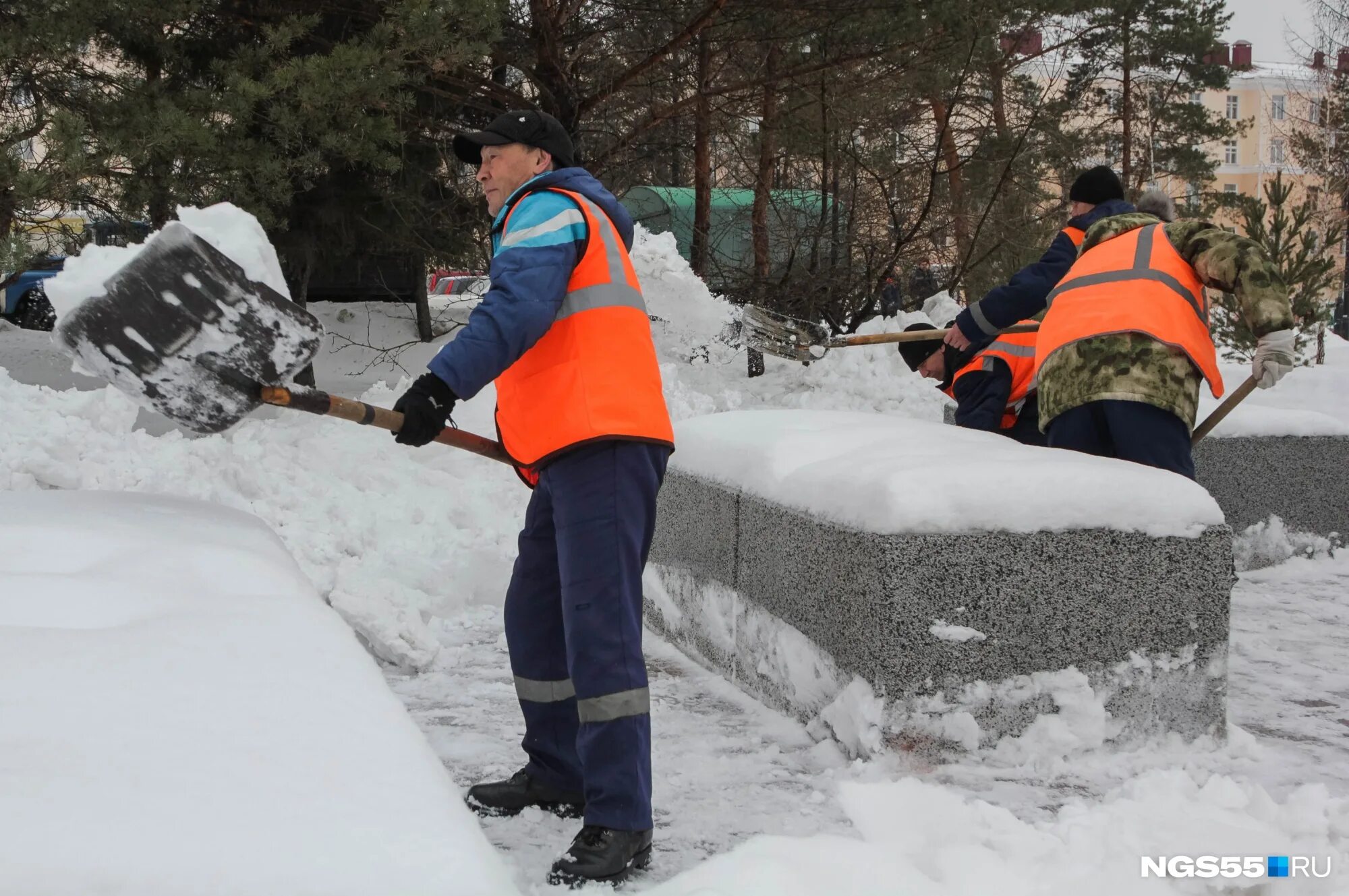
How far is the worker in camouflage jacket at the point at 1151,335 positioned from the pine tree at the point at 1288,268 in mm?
6760

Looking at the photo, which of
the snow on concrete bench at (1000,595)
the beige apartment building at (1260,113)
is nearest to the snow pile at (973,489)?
the snow on concrete bench at (1000,595)

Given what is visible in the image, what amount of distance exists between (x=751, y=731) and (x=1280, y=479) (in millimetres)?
3442

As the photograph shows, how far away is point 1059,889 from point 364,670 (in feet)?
4.91

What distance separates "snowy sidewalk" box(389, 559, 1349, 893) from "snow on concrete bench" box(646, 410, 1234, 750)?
11 centimetres

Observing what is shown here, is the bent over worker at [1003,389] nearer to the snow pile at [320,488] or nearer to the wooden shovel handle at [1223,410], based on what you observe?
the wooden shovel handle at [1223,410]

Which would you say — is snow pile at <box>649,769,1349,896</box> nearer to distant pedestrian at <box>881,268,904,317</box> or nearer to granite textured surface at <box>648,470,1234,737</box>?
granite textured surface at <box>648,470,1234,737</box>

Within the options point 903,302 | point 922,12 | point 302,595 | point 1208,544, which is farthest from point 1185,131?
point 302,595

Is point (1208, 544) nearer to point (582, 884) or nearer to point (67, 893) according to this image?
point (582, 884)

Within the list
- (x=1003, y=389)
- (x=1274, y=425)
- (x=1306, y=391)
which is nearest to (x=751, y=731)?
(x=1003, y=389)

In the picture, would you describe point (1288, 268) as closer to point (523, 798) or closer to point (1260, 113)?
point (523, 798)

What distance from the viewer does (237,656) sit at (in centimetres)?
179

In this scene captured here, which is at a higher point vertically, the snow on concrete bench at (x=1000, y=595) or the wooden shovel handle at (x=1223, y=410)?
the wooden shovel handle at (x=1223, y=410)

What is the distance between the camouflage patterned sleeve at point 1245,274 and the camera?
383cm

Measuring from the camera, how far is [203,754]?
4.85 ft
